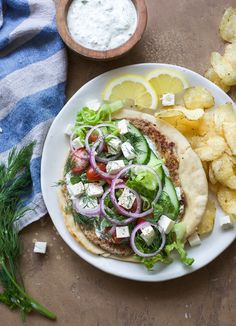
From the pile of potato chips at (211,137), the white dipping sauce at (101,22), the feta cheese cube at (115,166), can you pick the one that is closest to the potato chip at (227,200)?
the pile of potato chips at (211,137)

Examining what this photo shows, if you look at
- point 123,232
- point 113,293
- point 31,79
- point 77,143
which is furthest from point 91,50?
point 113,293

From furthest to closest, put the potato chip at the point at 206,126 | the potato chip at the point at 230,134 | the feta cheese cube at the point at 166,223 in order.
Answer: the potato chip at the point at 206,126 < the potato chip at the point at 230,134 < the feta cheese cube at the point at 166,223

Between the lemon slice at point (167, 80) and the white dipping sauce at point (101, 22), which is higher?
the white dipping sauce at point (101, 22)

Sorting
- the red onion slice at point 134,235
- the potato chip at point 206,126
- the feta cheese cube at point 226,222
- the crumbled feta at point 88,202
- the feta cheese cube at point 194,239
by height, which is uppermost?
the potato chip at point 206,126

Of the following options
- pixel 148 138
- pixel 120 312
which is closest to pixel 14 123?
pixel 148 138

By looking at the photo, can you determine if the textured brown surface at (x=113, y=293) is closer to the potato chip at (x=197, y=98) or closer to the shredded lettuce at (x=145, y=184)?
the potato chip at (x=197, y=98)

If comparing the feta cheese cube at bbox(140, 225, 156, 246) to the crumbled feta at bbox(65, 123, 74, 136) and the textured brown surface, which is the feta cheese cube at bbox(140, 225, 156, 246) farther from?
the crumbled feta at bbox(65, 123, 74, 136)

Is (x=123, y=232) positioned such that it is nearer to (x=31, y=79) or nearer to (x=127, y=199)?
(x=127, y=199)

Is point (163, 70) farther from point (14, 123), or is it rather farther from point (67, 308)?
point (67, 308)
